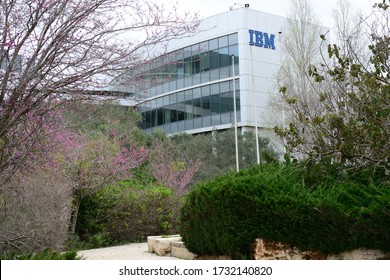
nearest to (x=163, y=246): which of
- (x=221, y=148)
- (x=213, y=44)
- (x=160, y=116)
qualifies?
(x=221, y=148)

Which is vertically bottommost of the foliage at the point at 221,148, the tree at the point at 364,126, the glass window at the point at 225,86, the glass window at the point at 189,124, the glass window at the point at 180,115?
the tree at the point at 364,126

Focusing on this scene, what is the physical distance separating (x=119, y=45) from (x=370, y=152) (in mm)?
3940

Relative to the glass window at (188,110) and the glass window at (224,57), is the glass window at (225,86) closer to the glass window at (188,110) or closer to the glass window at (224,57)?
the glass window at (224,57)

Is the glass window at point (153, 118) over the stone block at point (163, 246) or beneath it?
over

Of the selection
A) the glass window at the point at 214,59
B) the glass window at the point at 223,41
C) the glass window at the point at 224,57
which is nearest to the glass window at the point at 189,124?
the glass window at the point at 214,59

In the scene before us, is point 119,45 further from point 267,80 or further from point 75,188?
point 267,80

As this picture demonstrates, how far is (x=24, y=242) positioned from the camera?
7762 millimetres

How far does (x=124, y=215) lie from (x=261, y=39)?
74.6 feet

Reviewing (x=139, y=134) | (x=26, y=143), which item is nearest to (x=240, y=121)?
(x=139, y=134)

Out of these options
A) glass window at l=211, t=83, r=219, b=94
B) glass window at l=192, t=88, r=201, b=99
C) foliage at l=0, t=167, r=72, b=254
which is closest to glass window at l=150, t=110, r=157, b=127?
glass window at l=192, t=88, r=201, b=99

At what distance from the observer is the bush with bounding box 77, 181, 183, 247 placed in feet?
42.0

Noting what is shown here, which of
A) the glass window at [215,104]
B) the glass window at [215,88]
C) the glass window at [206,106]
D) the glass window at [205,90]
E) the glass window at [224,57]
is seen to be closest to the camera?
the glass window at [224,57]

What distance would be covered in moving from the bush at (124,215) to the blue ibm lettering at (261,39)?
67.4 ft

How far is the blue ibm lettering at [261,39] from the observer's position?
32781mm
